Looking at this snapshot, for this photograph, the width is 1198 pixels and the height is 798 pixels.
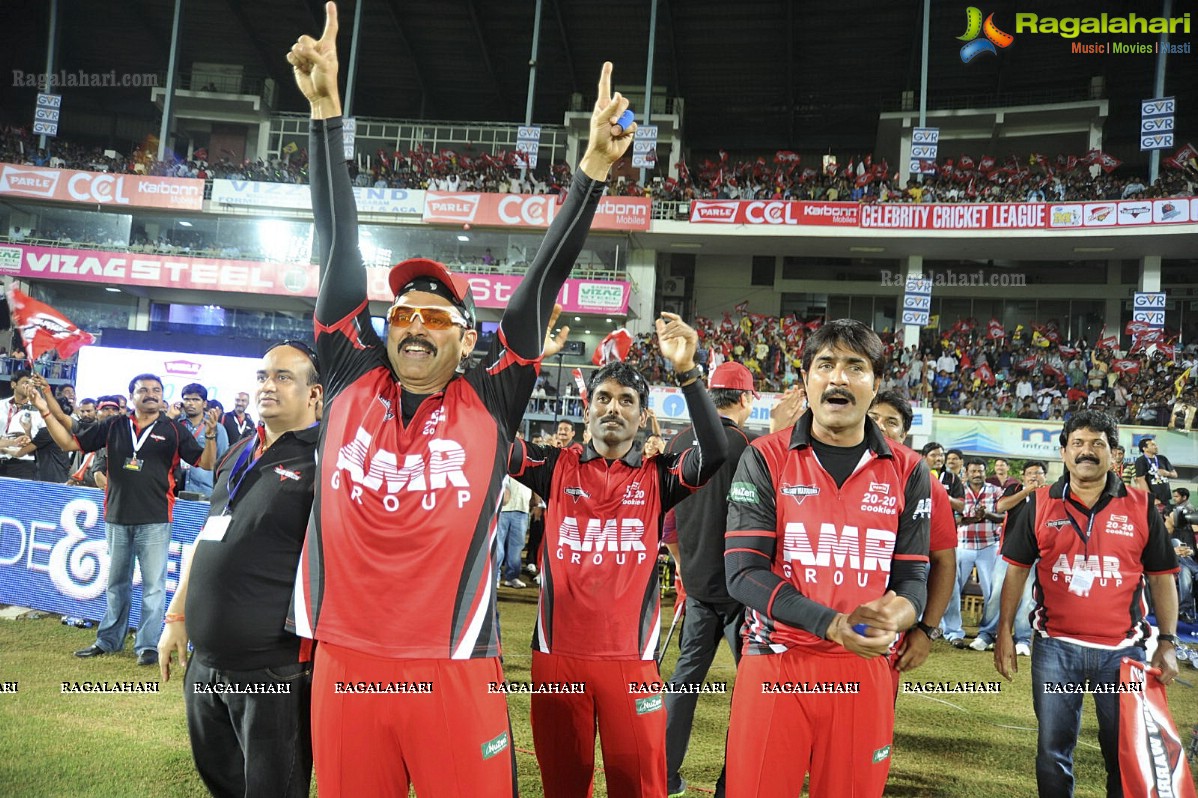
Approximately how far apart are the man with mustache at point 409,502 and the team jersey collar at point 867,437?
0.91m

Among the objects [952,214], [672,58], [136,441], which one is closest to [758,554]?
[136,441]

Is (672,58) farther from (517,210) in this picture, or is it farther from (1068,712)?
(1068,712)

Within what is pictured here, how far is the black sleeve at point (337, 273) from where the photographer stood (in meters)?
2.25

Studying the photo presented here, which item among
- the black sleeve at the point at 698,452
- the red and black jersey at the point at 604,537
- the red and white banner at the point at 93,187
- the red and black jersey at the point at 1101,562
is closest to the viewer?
the black sleeve at the point at 698,452

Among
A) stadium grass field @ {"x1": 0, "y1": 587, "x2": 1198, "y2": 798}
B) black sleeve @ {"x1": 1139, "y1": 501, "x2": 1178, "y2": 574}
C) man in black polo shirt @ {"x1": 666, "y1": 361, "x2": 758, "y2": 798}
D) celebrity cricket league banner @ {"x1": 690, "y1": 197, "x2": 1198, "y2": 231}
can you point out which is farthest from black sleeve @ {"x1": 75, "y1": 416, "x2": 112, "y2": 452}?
celebrity cricket league banner @ {"x1": 690, "y1": 197, "x2": 1198, "y2": 231}

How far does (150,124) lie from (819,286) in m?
28.7

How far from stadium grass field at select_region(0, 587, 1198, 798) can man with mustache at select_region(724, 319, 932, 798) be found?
212 cm

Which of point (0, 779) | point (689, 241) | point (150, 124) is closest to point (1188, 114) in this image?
point (689, 241)

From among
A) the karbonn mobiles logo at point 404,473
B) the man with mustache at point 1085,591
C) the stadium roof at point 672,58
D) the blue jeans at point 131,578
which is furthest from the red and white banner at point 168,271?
the karbonn mobiles logo at point 404,473

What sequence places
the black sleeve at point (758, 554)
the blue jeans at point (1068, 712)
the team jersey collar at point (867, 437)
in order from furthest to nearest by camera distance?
1. the blue jeans at point (1068, 712)
2. the team jersey collar at point (867, 437)
3. the black sleeve at point (758, 554)

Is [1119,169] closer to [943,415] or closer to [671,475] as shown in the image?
[943,415]

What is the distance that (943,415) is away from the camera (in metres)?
20.0

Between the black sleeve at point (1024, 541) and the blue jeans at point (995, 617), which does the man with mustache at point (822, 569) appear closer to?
the black sleeve at point (1024, 541)

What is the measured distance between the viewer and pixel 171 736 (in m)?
4.55
